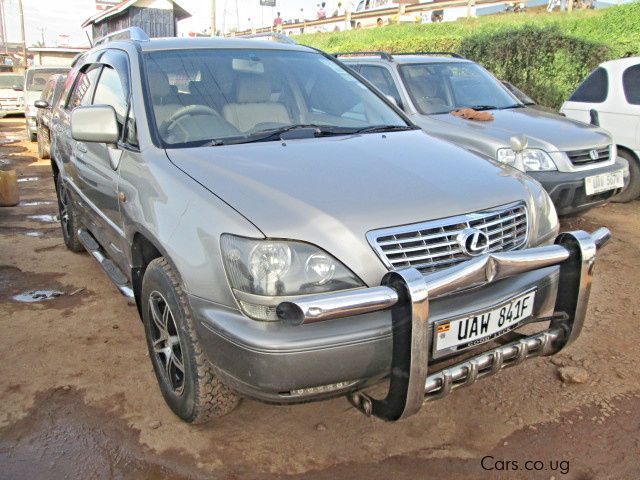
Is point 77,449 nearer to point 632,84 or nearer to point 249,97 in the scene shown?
point 249,97

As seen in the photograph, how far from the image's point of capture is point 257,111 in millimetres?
3094

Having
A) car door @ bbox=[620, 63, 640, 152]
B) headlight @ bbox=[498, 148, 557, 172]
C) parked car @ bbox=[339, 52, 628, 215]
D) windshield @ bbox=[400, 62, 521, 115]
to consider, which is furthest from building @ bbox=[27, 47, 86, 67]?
headlight @ bbox=[498, 148, 557, 172]

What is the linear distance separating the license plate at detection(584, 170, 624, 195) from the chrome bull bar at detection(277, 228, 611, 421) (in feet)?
9.51

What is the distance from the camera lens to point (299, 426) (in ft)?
8.75

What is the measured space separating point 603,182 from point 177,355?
4192 mm

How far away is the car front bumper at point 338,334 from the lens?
1.90m

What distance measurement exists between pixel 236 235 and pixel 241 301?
0.78ft

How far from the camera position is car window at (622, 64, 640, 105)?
6.47 metres

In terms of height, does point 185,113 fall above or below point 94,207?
above

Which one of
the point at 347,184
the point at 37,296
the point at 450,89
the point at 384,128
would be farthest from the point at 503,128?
the point at 37,296

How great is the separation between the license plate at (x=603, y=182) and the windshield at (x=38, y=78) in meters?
12.4

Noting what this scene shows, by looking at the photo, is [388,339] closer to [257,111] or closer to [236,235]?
[236,235]

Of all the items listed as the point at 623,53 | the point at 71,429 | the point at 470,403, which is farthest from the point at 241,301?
the point at 623,53

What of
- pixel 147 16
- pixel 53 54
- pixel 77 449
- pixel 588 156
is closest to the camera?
pixel 77 449
